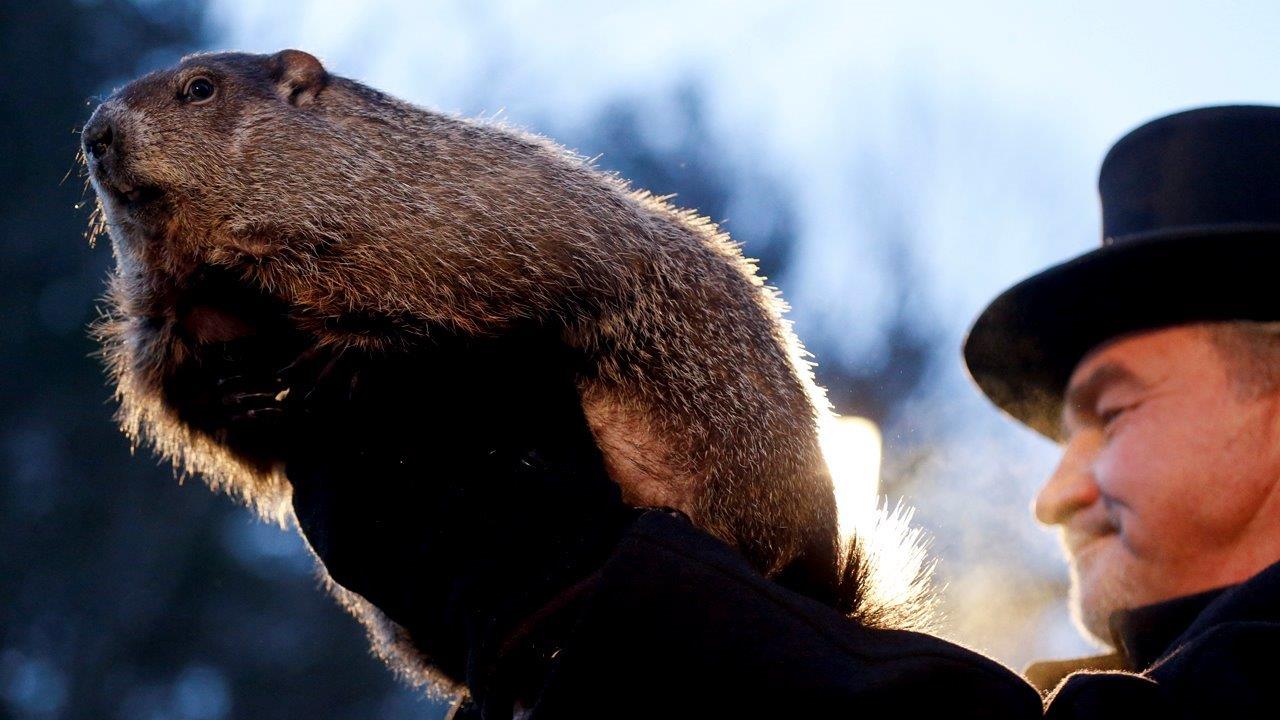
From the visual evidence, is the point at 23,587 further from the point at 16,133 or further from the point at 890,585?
the point at 890,585

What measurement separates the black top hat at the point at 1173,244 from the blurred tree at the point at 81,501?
10034 millimetres

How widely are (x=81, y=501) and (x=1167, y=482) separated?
1197cm

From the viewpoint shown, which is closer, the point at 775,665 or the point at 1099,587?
the point at 775,665

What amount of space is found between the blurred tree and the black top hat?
32.9 feet

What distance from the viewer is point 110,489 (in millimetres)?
11602

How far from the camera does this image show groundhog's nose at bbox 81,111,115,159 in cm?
233

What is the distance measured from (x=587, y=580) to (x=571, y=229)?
3.31 feet

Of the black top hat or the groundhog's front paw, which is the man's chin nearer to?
the black top hat

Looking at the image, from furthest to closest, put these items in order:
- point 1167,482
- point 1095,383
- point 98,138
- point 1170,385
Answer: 1. point 98,138
2. point 1095,383
3. point 1170,385
4. point 1167,482

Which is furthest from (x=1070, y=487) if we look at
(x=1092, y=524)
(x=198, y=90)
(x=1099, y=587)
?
(x=198, y=90)

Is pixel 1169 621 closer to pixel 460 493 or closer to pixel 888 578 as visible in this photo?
pixel 888 578

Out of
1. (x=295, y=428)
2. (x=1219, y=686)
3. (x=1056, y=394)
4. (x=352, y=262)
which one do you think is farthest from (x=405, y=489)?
(x=1056, y=394)

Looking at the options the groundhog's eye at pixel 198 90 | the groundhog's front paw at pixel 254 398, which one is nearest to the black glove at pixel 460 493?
the groundhog's front paw at pixel 254 398

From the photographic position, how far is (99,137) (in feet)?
7.65
